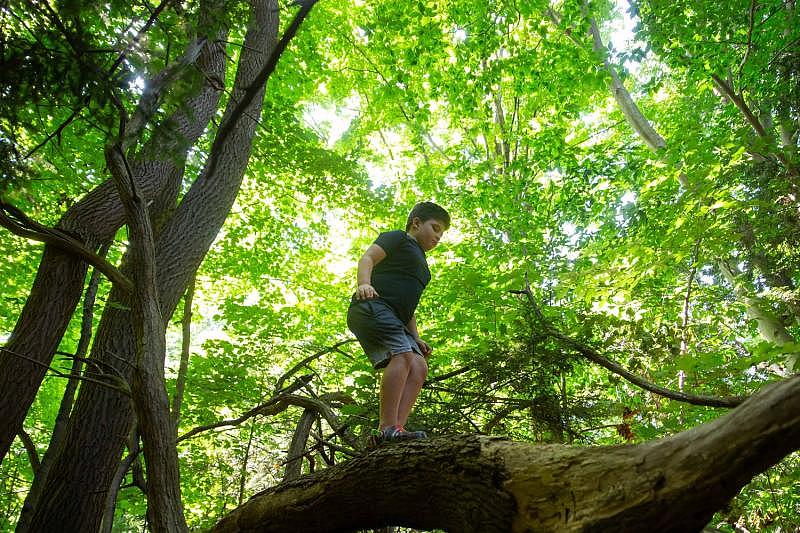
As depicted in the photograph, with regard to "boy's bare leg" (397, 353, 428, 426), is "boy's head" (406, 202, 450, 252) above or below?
above

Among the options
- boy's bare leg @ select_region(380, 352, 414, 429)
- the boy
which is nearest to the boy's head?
the boy

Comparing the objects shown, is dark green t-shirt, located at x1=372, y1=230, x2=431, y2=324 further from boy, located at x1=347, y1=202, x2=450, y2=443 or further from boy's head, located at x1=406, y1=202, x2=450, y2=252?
boy's head, located at x1=406, y1=202, x2=450, y2=252

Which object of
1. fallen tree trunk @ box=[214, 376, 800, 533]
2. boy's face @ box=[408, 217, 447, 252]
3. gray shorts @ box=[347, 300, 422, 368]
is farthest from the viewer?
boy's face @ box=[408, 217, 447, 252]

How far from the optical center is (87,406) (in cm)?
332

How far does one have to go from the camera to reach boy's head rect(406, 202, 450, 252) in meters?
3.30

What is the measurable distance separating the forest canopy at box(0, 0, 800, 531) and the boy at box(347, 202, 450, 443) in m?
0.50

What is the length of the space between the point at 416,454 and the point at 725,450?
1061mm

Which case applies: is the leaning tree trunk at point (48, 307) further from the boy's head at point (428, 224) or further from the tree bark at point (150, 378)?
the boy's head at point (428, 224)

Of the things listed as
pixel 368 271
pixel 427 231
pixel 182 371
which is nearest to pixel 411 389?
pixel 368 271

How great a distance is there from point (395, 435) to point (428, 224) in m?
1.53

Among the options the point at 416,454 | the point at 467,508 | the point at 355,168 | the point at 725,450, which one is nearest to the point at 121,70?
the point at 416,454

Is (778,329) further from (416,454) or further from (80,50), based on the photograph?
(80,50)

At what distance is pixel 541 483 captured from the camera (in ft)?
4.42

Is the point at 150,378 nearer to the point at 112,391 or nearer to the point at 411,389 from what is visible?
the point at 411,389
